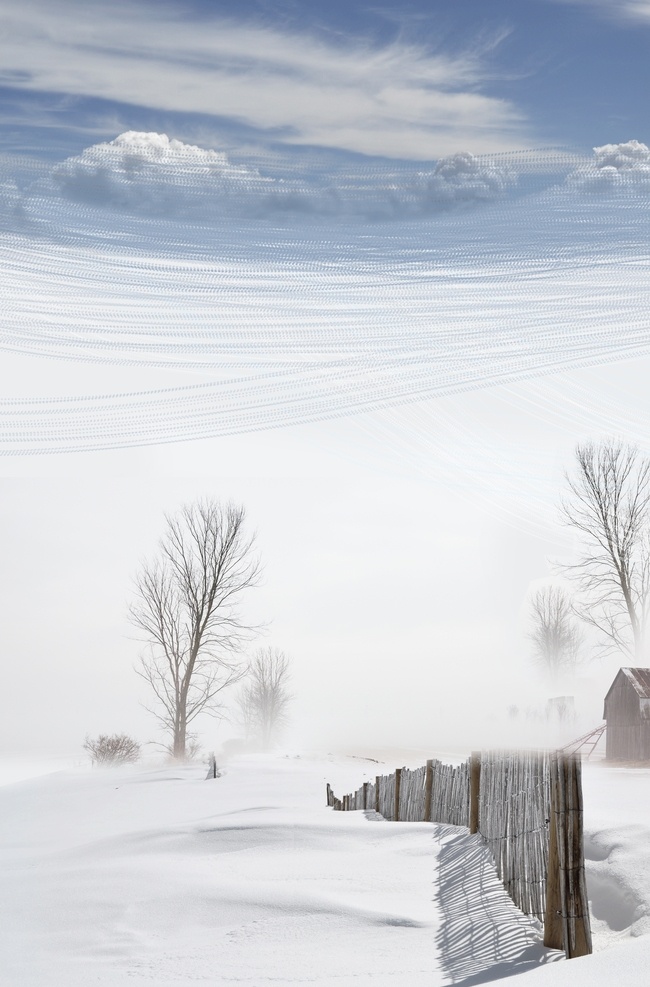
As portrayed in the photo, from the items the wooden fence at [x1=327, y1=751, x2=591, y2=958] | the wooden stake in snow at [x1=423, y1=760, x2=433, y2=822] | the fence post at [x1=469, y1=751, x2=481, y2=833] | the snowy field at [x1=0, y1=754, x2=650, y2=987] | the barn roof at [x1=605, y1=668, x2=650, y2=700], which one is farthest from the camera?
the barn roof at [x1=605, y1=668, x2=650, y2=700]

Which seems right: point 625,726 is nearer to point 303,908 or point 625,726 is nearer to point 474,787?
point 474,787

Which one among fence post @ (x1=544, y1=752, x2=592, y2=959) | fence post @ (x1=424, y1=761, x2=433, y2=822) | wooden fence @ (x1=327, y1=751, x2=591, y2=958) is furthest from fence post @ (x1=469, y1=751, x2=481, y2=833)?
fence post @ (x1=544, y1=752, x2=592, y2=959)

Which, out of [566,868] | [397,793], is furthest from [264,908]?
[397,793]

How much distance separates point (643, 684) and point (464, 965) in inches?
876

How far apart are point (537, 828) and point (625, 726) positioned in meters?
22.2

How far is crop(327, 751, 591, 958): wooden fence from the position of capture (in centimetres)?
486

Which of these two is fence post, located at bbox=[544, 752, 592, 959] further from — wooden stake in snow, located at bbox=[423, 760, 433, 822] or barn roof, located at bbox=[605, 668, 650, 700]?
barn roof, located at bbox=[605, 668, 650, 700]

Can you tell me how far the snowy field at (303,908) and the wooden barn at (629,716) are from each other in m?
14.9

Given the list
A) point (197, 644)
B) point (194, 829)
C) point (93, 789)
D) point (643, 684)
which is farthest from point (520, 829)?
point (197, 644)

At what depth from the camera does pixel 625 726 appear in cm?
2602

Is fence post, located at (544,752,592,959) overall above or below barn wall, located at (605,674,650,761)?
above

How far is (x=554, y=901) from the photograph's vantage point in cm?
502

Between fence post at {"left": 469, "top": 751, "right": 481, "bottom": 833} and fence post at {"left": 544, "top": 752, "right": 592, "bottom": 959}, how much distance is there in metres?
2.90

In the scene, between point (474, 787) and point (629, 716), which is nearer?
point (474, 787)
